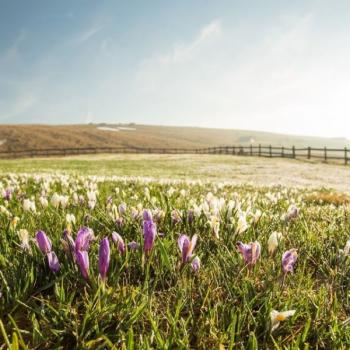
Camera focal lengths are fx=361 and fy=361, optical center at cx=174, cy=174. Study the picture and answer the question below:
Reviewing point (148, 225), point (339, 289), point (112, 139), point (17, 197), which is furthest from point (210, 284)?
point (112, 139)

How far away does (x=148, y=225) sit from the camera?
2.08 meters

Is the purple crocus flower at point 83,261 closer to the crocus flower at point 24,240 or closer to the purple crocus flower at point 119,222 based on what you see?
the crocus flower at point 24,240

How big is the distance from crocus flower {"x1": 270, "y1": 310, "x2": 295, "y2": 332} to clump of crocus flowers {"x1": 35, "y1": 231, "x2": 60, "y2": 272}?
112 cm

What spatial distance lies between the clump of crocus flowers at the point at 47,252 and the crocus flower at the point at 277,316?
1.12 m

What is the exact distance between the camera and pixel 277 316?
1.60 meters

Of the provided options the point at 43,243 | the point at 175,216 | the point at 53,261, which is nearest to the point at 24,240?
the point at 43,243

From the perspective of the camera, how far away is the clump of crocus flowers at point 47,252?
6.24 ft

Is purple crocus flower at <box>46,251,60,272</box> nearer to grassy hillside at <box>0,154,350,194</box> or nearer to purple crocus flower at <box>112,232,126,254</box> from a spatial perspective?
purple crocus flower at <box>112,232,126,254</box>

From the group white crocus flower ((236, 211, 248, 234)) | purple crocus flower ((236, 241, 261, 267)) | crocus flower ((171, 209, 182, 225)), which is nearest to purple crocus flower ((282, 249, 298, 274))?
purple crocus flower ((236, 241, 261, 267))

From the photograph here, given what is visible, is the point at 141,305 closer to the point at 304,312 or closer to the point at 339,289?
the point at 304,312

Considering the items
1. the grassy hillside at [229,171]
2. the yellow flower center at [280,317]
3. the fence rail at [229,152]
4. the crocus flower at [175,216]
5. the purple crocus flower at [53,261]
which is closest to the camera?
the yellow flower center at [280,317]

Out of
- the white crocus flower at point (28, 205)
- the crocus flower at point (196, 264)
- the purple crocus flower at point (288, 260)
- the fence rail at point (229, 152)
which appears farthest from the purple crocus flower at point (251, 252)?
the fence rail at point (229, 152)

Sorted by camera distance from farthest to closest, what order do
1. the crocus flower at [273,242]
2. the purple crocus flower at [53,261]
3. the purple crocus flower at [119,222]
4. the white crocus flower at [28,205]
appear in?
the white crocus flower at [28,205] → the purple crocus flower at [119,222] → the crocus flower at [273,242] → the purple crocus flower at [53,261]

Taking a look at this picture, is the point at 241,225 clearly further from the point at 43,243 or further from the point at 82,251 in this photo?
the point at 43,243
